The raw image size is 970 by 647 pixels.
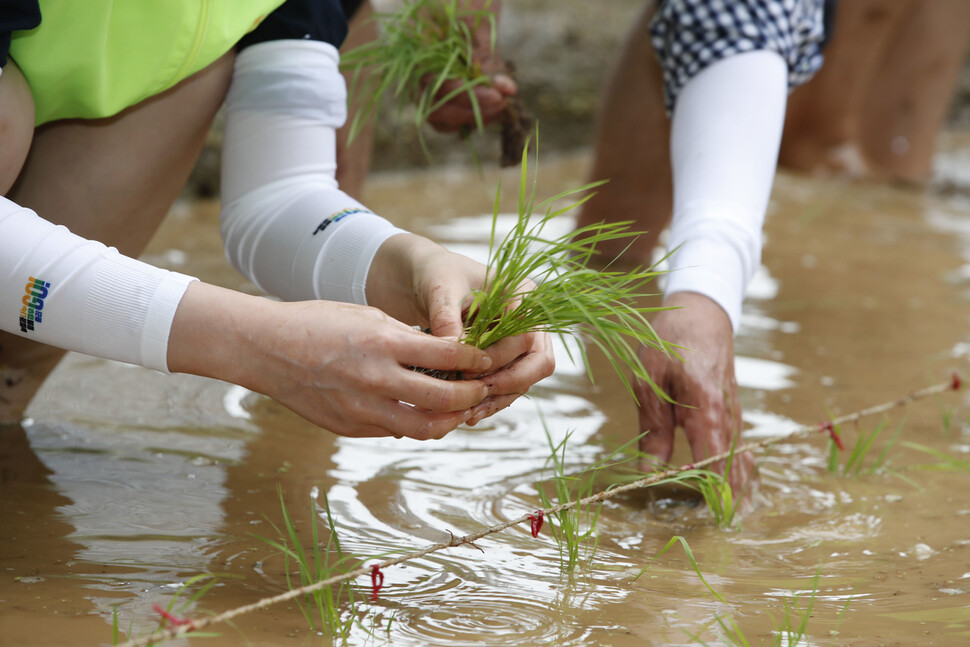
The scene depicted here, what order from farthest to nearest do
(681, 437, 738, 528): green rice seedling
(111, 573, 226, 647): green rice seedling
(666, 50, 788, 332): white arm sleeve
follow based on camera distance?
(666, 50, 788, 332): white arm sleeve
(681, 437, 738, 528): green rice seedling
(111, 573, 226, 647): green rice seedling

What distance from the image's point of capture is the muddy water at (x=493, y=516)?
3.28ft

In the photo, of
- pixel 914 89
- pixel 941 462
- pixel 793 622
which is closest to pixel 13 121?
pixel 793 622

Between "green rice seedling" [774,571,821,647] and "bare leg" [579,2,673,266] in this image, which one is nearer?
"green rice seedling" [774,571,821,647]

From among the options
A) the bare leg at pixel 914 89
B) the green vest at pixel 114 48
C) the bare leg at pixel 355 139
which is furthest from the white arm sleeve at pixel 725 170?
the bare leg at pixel 914 89

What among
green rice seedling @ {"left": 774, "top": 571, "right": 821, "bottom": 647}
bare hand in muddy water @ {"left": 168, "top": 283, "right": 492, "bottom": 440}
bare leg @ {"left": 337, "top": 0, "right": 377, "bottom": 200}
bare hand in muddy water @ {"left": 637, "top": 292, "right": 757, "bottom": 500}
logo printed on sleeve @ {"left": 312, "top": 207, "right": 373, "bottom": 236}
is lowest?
green rice seedling @ {"left": 774, "top": 571, "right": 821, "bottom": 647}

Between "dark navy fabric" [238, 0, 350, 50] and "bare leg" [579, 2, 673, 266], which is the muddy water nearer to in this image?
"bare leg" [579, 2, 673, 266]

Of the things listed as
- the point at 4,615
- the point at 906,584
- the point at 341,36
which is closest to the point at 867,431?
the point at 906,584

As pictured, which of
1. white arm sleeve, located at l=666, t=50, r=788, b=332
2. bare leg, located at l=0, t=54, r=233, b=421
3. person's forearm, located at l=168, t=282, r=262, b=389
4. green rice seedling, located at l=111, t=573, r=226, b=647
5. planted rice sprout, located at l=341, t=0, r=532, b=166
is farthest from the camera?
planted rice sprout, located at l=341, t=0, r=532, b=166

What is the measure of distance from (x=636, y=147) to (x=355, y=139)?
0.73m

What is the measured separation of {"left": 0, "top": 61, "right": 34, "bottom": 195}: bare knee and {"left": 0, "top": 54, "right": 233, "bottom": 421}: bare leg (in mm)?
138

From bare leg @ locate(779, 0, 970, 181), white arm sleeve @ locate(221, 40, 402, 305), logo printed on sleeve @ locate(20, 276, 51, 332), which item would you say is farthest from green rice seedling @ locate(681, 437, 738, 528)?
bare leg @ locate(779, 0, 970, 181)

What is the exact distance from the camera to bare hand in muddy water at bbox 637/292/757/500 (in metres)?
1.36

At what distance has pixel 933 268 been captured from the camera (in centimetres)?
270

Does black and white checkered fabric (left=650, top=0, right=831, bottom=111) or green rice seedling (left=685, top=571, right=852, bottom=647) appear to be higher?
black and white checkered fabric (left=650, top=0, right=831, bottom=111)
